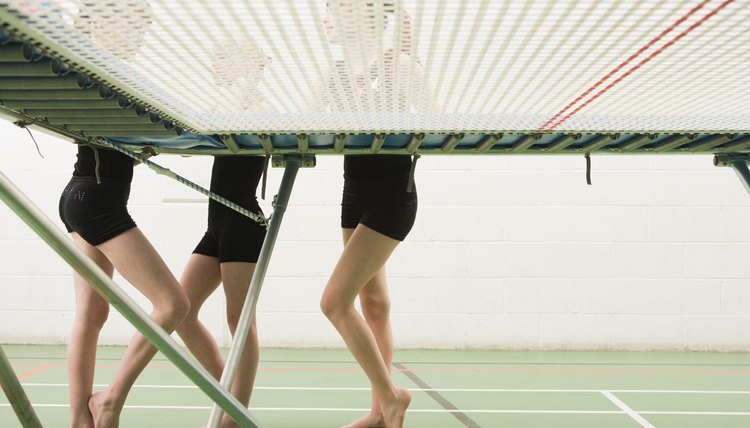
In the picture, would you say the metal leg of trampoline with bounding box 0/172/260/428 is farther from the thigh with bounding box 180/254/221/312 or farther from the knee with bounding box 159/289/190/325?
the thigh with bounding box 180/254/221/312

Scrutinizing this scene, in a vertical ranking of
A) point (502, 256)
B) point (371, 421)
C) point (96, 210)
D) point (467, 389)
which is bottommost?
point (467, 389)

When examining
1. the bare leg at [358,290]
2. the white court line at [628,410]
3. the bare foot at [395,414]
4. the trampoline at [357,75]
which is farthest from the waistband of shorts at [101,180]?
the white court line at [628,410]

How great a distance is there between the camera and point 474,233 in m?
4.26

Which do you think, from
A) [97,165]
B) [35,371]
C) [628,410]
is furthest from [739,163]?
[35,371]

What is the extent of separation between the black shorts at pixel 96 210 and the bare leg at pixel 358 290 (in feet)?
1.55

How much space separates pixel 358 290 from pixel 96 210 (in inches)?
23.7

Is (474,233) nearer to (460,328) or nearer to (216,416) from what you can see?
(460,328)

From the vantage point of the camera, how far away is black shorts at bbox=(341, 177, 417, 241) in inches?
65.9

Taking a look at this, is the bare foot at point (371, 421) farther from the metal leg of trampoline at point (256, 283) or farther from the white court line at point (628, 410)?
the white court line at point (628, 410)

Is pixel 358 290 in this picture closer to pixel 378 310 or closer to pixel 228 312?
pixel 378 310

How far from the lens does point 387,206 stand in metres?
1.69

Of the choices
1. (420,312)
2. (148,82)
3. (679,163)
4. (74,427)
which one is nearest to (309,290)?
(420,312)

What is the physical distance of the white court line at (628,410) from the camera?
8.03ft

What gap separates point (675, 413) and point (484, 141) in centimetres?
184
